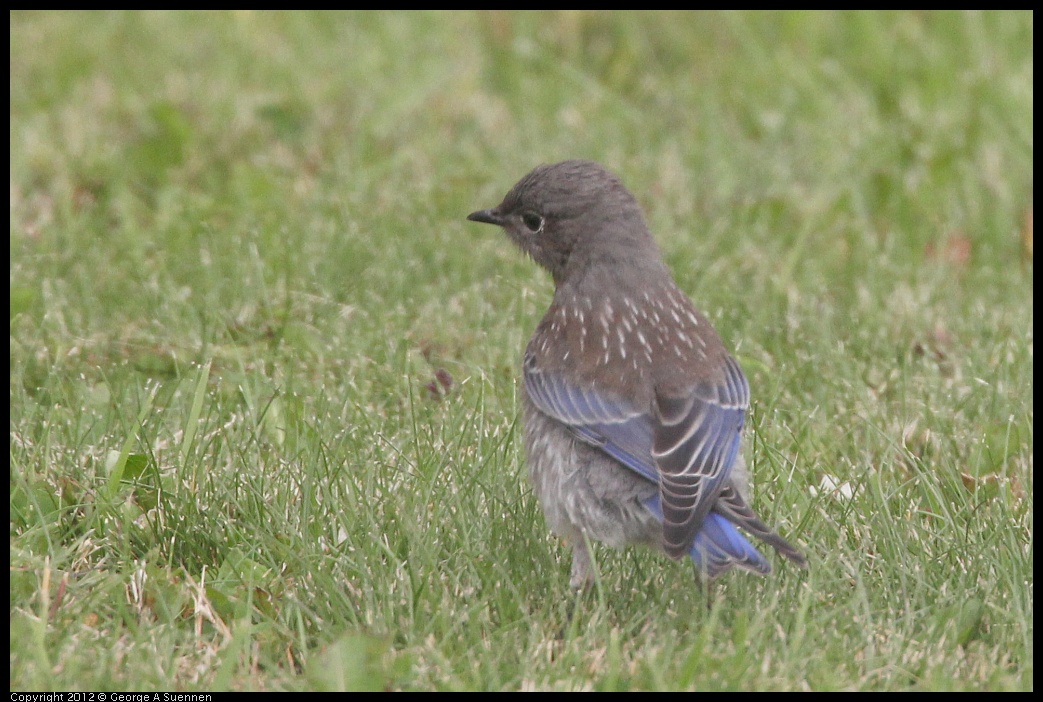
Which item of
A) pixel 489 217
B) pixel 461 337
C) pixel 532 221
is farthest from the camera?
pixel 461 337

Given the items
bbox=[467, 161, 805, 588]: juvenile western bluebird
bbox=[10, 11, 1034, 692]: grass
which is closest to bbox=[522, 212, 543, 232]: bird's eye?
bbox=[467, 161, 805, 588]: juvenile western bluebird

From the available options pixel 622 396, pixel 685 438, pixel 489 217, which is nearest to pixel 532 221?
pixel 489 217

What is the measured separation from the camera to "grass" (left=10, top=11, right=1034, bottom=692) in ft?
14.6

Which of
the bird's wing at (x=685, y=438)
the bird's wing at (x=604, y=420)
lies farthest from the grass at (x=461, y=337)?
the bird's wing at (x=604, y=420)

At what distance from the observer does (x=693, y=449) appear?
15.5 ft

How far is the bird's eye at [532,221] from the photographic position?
18.9 ft

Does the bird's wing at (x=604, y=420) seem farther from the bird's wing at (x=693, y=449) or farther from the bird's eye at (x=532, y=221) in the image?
the bird's eye at (x=532, y=221)

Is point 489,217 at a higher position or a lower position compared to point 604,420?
higher

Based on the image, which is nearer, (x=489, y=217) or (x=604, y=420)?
(x=604, y=420)

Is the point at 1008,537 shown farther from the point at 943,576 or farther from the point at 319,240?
the point at 319,240

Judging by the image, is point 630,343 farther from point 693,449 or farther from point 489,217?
point 489,217

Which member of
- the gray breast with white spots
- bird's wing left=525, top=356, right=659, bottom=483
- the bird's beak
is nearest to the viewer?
bird's wing left=525, top=356, right=659, bottom=483

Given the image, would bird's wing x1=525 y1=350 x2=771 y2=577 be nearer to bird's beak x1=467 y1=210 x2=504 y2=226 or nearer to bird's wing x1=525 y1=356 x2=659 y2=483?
bird's wing x1=525 y1=356 x2=659 y2=483

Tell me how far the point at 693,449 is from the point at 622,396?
35cm
